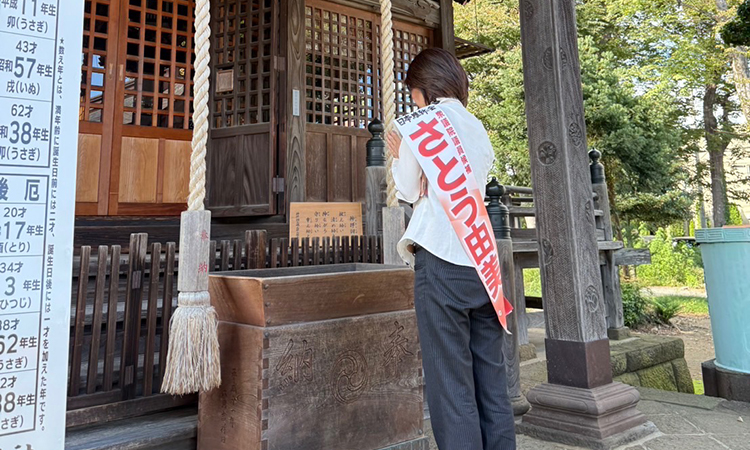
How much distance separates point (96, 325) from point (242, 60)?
4268mm

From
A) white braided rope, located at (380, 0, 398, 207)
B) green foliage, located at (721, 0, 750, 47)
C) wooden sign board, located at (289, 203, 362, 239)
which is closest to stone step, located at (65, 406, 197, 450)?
white braided rope, located at (380, 0, 398, 207)

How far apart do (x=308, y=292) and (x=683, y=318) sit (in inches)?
589

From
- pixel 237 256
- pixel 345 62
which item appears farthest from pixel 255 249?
pixel 345 62

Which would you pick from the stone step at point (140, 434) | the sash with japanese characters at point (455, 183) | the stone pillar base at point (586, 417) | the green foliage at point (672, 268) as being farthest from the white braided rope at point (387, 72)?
the green foliage at point (672, 268)

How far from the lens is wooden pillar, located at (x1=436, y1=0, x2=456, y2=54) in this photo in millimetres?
7102

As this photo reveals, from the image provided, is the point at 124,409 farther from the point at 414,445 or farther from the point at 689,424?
the point at 689,424

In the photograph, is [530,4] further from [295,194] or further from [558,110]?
[295,194]

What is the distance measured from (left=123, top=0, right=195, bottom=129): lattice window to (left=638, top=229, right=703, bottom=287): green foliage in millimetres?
17192

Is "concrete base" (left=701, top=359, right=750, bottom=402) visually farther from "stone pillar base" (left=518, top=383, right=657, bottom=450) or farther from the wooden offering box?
the wooden offering box

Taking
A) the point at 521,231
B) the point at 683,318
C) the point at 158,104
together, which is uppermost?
the point at 158,104

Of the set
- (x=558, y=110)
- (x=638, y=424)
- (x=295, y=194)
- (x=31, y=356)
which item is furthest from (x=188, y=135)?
(x=638, y=424)

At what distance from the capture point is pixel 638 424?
10.2 ft

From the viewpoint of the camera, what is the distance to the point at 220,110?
5.91 metres

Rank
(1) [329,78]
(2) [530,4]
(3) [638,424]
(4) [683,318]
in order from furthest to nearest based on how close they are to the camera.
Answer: (4) [683,318] → (1) [329,78] → (2) [530,4] → (3) [638,424]
